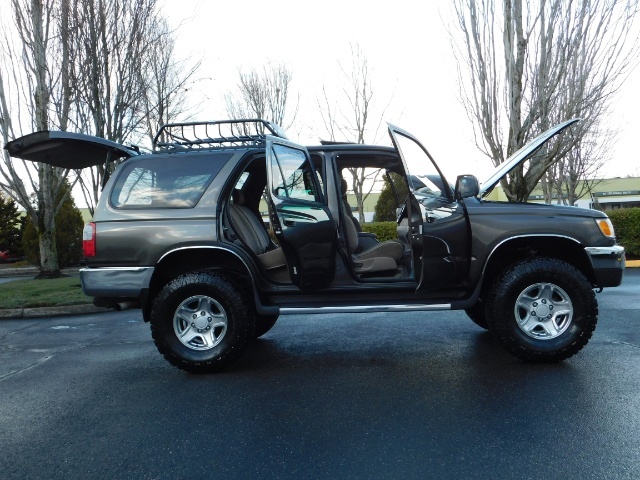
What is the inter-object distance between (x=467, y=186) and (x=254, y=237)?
214 cm

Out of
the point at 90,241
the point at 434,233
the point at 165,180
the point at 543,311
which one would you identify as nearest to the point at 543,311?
the point at 543,311

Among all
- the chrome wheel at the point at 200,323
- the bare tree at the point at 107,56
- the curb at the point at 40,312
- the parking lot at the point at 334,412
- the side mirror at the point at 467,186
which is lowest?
the curb at the point at 40,312

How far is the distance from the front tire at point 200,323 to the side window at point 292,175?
0.99 m

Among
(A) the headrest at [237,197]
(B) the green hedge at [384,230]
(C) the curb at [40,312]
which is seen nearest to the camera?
(A) the headrest at [237,197]

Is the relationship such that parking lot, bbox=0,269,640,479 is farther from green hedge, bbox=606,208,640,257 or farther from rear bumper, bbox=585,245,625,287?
green hedge, bbox=606,208,640,257

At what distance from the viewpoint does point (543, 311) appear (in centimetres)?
462

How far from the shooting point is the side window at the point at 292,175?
4.56 metres

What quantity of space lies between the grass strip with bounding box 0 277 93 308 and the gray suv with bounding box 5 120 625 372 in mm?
5096

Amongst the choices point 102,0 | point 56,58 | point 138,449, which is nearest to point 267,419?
point 138,449

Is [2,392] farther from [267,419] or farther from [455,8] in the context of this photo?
[455,8]

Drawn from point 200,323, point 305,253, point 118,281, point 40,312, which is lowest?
point 40,312

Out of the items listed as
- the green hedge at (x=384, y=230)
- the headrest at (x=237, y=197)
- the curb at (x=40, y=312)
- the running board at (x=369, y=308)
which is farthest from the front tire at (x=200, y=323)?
the green hedge at (x=384, y=230)

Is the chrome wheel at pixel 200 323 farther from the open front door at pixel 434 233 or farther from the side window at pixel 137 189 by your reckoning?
the open front door at pixel 434 233

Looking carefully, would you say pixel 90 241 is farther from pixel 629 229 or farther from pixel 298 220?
pixel 629 229
